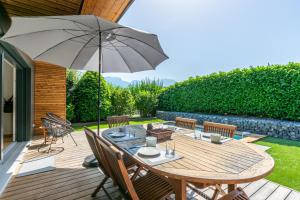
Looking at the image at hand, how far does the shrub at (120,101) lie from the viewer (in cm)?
1008

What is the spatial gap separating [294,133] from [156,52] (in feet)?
19.3

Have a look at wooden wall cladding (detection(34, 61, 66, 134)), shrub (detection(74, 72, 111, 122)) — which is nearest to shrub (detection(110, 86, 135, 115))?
shrub (detection(74, 72, 111, 122))

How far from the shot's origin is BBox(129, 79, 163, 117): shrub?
38.0 feet

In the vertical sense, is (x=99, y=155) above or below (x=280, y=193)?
above

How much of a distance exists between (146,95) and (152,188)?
31.5ft

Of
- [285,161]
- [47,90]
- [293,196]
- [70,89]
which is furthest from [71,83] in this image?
[293,196]

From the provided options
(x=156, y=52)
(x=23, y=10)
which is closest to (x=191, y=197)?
(x=156, y=52)

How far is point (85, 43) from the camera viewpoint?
3.68 metres

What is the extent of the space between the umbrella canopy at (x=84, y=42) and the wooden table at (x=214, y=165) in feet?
5.96

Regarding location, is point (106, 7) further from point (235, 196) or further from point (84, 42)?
point (235, 196)

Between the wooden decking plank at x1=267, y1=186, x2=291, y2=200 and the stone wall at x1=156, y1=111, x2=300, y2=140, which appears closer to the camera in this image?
the wooden decking plank at x1=267, y1=186, x2=291, y2=200

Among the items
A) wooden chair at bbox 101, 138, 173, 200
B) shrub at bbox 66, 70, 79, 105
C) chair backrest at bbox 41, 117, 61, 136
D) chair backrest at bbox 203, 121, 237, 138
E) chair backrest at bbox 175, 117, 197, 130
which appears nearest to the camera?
wooden chair at bbox 101, 138, 173, 200

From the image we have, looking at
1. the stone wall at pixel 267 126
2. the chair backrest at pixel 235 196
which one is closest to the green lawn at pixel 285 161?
the stone wall at pixel 267 126

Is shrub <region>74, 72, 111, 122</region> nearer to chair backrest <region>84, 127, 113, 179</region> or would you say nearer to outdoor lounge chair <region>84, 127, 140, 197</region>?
outdoor lounge chair <region>84, 127, 140, 197</region>
